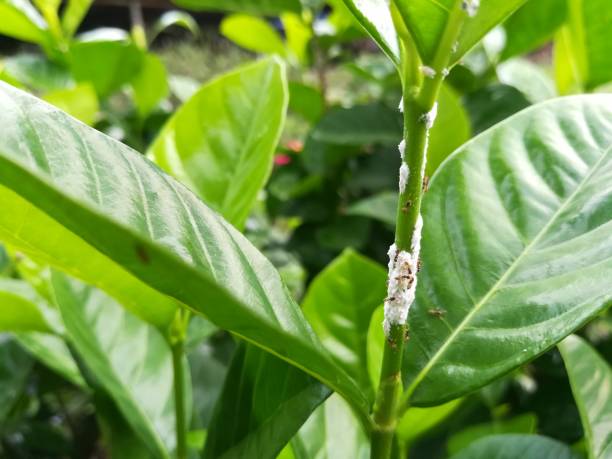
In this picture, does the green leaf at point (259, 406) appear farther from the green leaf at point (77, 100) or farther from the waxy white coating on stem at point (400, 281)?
the green leaf at point (77, 100)

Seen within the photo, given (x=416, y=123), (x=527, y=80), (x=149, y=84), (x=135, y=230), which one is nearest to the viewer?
(x=135, y=230)

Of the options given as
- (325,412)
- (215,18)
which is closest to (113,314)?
(325,412)

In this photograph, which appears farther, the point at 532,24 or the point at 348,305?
the point at 532,24

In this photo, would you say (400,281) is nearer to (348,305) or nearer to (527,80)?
(348,305)

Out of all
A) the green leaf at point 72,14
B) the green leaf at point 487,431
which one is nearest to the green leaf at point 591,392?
the green leaf at point 487,431

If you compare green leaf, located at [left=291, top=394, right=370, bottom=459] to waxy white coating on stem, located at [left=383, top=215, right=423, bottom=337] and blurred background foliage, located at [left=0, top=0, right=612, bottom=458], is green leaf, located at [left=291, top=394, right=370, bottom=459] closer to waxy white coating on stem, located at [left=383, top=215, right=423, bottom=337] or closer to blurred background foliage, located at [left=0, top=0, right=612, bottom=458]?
blurred background foliage, located at [left=0, top=0, right=612, bottom=458]

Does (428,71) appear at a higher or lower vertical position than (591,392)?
higher

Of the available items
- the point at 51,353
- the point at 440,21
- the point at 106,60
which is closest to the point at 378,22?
the point at 440,21
